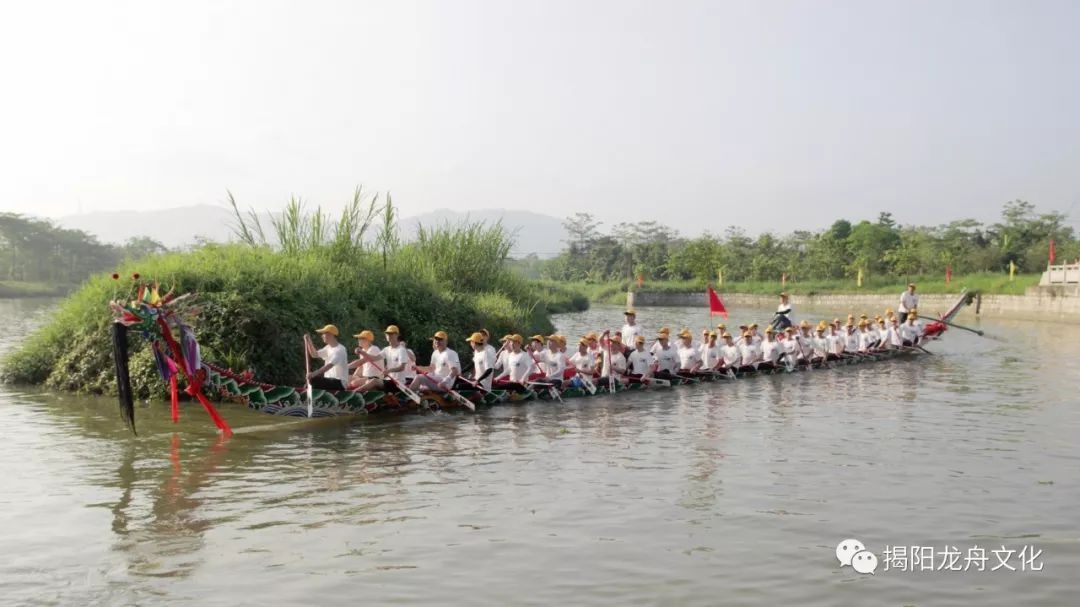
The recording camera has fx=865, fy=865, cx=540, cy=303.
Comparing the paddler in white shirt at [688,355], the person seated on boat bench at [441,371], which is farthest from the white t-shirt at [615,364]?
the person seated on boat bench at [441,371]

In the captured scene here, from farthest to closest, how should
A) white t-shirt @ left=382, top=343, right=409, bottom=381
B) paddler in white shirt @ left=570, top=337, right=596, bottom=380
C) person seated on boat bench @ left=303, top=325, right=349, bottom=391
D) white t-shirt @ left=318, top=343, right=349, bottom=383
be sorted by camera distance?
paddler in white shirt @ left=570, top=337, right=596, bottom=380 → white t-shirt @ left=382, top=343, right=409, bottom=381 → white t-shirt @ left=318, top=343, right=349, bottom=383 → person seated on boat bench @ left=303, top=325, right=349, bottom=391

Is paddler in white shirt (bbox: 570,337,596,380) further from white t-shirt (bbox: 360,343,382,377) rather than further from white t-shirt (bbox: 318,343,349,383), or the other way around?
white t-shirt (bbox: 318,343,349,383)

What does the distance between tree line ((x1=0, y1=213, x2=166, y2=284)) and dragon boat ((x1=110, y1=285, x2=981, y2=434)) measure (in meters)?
56.5

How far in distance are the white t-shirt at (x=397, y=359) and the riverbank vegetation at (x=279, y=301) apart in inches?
99.8

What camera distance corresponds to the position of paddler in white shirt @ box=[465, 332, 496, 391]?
620 inches

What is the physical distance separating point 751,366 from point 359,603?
15939 millimetres

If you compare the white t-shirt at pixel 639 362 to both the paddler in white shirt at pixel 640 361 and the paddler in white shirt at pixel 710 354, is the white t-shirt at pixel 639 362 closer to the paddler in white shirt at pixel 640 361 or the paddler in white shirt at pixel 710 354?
the paddler in white shirt at pixel 640 361

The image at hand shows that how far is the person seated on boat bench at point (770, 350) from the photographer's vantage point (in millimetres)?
21609

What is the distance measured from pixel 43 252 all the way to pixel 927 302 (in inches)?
2525

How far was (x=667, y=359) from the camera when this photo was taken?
1914 centimetres

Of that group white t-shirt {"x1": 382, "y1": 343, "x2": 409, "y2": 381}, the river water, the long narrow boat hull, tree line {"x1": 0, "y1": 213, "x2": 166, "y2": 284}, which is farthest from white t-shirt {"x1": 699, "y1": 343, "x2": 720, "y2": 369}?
tree line {"x1": 0, "y1": 213, "x2": 166, "y2": 284}

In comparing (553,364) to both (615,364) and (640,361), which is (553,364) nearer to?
(615,364)

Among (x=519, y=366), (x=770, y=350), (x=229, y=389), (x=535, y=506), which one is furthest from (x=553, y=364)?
(x=535, y=506)

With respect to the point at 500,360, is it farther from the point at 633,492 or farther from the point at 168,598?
the point at 168,598
